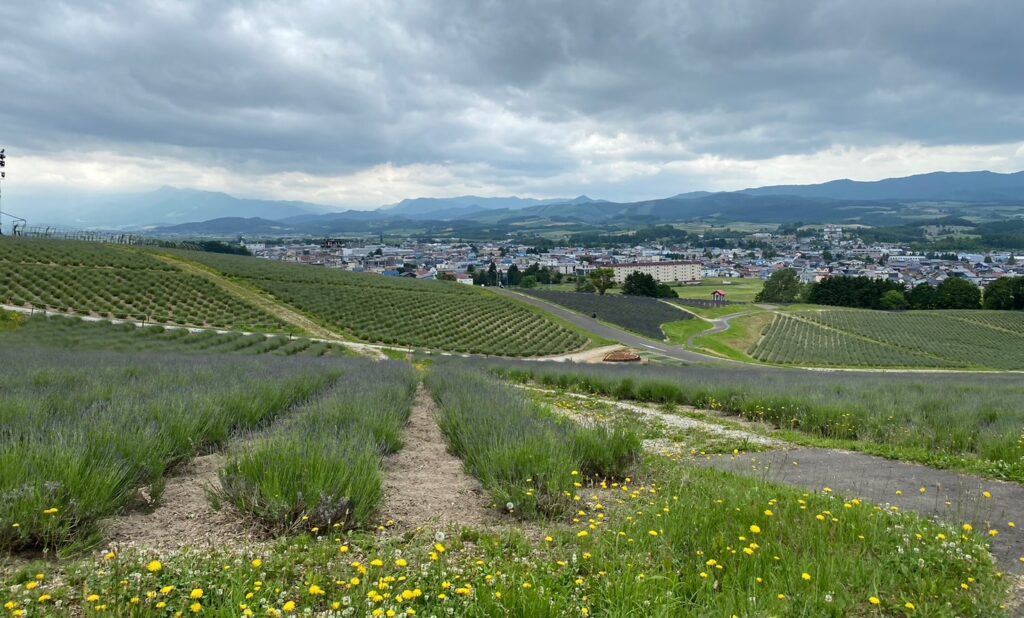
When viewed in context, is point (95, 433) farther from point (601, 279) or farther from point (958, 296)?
point (958, 296)

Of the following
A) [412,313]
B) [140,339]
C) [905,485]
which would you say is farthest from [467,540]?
[412,313]

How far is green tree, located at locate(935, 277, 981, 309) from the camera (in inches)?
3976

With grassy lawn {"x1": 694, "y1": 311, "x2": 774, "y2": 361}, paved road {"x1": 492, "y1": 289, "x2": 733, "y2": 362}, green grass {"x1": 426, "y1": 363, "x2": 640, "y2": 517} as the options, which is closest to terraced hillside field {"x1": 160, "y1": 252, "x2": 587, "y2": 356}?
paved road {"x1": 492, "y1": 289, "x2": 733, "y2": 362}

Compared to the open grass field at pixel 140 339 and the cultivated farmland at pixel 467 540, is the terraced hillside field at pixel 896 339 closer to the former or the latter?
the open grass field at pixel 140 339

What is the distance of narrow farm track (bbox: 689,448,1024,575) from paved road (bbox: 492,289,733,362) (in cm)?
3907

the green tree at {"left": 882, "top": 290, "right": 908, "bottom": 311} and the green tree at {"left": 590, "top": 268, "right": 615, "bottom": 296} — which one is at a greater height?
the green tree at {"left": 590, "top": 268, "right": 615, "bottom": 296}

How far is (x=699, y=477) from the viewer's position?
6410mm

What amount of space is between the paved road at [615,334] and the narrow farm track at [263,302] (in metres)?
28.0

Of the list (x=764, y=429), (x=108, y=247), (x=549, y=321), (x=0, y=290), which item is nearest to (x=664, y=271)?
(x=549, y=321)

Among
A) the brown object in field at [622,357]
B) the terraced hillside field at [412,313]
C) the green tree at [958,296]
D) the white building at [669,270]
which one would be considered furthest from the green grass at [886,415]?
the white building at [669,270]

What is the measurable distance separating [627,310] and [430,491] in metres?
76.3

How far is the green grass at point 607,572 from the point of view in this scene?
333 cm

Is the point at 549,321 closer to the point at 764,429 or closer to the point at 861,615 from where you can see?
the point at 764,429

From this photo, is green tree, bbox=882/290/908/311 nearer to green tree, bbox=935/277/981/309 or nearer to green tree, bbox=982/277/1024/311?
green tree, bbox=935/277/981/309
